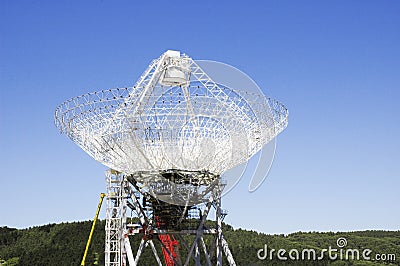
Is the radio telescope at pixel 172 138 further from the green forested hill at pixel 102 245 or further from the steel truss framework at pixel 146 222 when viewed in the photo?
the green forested hill at pixel 102 245

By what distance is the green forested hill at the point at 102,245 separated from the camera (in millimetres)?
113312

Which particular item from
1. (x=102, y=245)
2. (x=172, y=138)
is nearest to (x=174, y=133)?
(x=172, y=138)

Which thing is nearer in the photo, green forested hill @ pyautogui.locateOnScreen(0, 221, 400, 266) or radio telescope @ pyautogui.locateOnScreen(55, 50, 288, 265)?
radio telescope @ pyautogui.locateOnScreen(55, 50, 288, 265)

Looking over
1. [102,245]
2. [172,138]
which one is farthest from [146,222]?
[102,245]

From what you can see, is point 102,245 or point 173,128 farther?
point 102,245

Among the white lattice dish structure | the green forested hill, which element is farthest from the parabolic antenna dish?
the green forested hill

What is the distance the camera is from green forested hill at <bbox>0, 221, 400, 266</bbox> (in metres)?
113

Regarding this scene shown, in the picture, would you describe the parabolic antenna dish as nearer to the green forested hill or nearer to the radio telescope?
the radio telescope

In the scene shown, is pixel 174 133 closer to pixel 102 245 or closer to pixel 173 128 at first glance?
pixel 173 128

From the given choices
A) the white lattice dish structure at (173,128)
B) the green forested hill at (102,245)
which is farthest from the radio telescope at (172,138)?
the green forested hill at (102,245)

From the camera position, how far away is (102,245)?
117 meters

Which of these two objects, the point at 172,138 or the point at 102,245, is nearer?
the point at 172,138

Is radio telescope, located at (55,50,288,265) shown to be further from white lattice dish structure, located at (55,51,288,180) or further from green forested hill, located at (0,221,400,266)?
green forested hill, located at (0,221,400,266)

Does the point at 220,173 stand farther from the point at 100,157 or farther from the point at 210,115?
the point at 100,157
